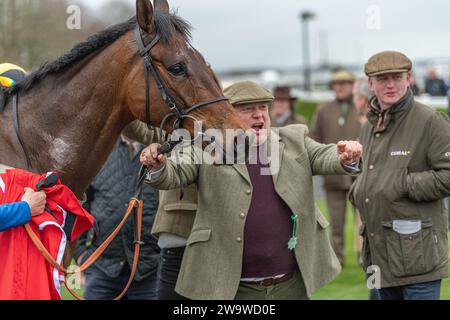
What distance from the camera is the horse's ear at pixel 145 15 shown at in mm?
3461

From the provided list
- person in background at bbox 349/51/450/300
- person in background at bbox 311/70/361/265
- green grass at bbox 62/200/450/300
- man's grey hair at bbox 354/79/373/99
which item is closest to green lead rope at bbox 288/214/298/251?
person in background at bbox 349/51/450/300

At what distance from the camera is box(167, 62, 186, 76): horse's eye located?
11.5 feet

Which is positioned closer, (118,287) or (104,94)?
(104,94)

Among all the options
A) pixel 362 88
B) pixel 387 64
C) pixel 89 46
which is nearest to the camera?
pixel 89 46

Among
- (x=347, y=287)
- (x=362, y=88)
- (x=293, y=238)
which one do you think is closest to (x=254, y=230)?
(x=293, y=238)

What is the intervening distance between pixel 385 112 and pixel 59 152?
84.3 inches

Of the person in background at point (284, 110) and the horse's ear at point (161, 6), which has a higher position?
the horse's ear at point (161, 6)

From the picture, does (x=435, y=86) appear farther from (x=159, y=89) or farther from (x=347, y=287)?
(x=159, y=89)

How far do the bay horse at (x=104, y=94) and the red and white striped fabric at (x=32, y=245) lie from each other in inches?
8.6

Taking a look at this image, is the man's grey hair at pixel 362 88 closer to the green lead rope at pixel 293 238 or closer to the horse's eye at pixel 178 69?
the green lead rope at pixel 293 238

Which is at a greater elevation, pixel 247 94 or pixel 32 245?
pixel 247 94

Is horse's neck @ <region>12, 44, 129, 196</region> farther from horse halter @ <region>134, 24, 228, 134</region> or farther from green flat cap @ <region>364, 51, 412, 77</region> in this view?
green flat cap @ <region>364, 51, 412, 77</region>

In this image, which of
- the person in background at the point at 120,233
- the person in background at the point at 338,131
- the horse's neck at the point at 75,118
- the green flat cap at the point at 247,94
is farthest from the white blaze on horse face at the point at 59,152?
the person in background at the point at 338,131

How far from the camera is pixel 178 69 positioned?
351 cm
